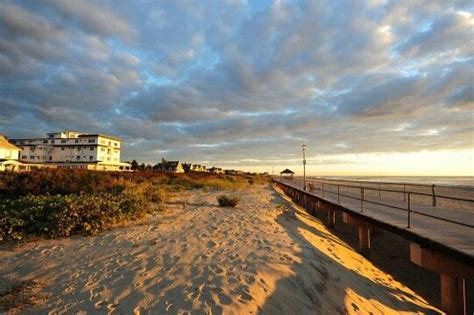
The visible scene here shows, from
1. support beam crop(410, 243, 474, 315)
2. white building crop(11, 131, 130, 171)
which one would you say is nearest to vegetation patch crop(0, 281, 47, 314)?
support beam crop(410, 243, 474, 315)

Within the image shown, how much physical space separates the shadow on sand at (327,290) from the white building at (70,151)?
7072cm

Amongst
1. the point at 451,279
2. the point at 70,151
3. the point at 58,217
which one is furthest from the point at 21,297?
the point at 70,151

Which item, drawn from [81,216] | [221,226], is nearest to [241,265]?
[221,226]

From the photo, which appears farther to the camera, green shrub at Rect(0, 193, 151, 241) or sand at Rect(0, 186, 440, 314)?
green shrub at Rect(0, 193, 151, 241)

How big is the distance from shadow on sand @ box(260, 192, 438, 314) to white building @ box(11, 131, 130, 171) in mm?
70721

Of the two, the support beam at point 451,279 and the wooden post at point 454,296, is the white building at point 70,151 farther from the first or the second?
the wooden post at point 454,296

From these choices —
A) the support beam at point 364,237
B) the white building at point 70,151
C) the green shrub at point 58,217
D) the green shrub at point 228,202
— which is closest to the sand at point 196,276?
the green shrub at point 58,217

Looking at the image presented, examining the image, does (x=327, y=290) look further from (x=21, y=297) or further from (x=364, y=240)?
(x=364, y=240)

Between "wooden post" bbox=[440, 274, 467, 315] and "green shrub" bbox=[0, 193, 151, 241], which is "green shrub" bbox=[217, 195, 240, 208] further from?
"wooden post" bbox=[440, 274, 467, 315]

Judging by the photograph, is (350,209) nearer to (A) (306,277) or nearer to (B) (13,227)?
(A) (306,277)

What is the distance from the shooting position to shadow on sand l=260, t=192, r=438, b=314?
4727 mm

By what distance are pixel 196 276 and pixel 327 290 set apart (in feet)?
7.71

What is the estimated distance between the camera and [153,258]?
6504 mm

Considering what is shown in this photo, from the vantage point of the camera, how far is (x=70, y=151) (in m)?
75.2
